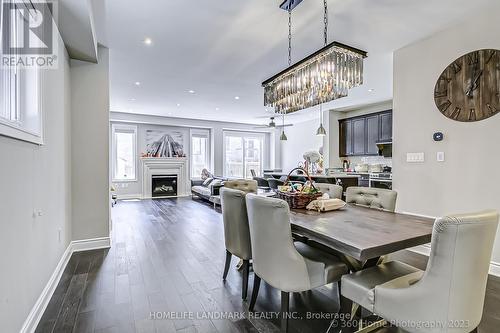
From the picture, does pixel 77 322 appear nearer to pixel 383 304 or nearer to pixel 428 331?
pixel 383 304

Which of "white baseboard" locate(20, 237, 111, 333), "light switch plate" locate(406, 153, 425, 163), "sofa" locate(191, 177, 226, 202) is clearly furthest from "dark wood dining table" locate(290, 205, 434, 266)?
"sofa" locate(191, 177, 226, 202)

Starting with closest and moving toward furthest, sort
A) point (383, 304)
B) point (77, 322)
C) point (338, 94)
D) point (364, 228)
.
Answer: point (383, 304) → point (364, 228) → point (77, 322) → point (338, 94)

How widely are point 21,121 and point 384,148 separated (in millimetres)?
6881

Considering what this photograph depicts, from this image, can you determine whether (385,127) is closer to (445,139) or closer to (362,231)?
(445,139)

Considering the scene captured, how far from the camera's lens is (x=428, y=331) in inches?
49.6

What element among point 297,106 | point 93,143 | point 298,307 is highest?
point 297,106

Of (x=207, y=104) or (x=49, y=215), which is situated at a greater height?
(x=207, y=104)

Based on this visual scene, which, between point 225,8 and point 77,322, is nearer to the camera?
point 77,322

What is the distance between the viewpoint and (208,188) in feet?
23.8

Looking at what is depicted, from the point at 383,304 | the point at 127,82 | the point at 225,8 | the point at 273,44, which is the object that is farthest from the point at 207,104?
the point at 383,304

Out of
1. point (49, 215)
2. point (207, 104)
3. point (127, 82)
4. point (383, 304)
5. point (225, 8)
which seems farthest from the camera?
point (207, 104)

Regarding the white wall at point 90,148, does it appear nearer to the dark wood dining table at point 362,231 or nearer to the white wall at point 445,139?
the dark wood dining table at point 362,231

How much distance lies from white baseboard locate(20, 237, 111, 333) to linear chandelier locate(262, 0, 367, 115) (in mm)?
2990

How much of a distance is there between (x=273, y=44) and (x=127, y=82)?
3242 millimetres
